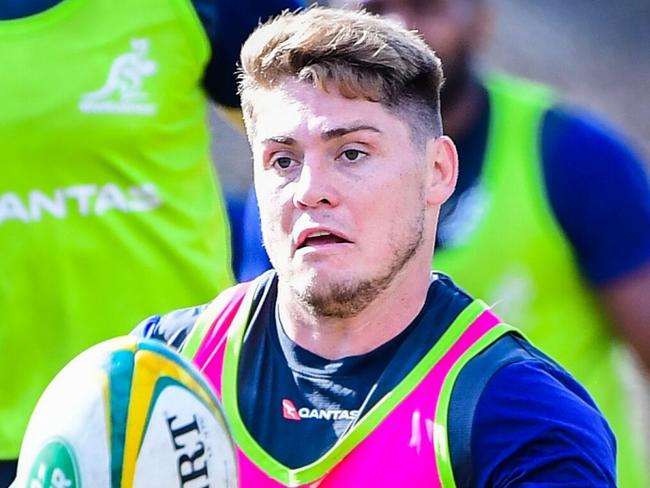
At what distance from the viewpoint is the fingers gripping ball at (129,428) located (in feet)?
8.47

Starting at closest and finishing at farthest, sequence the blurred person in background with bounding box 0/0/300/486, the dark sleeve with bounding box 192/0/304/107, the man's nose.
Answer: the man's nose, the blurred person in background with bounding box 0/0/300/486, the dark sleeve with bounding box 192/0/304/107

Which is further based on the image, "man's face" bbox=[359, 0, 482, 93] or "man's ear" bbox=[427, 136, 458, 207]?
"man's face" bbox=[359, 0, 482, 93]

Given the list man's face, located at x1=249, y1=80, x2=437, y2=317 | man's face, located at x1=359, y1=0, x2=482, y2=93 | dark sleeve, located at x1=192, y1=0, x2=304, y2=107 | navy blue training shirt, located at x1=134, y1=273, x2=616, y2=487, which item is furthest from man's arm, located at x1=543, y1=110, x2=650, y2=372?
man's face, located at x1=249, y1=80, x2=437, y2=317

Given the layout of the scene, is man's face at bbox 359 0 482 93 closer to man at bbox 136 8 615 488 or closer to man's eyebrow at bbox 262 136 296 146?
man at bbox 136 8 615 488

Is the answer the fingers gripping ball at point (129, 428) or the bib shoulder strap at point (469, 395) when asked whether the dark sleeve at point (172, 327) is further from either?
the bib shoulder strap at point (469, 395)

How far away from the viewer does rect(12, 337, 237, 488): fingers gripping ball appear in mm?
2582

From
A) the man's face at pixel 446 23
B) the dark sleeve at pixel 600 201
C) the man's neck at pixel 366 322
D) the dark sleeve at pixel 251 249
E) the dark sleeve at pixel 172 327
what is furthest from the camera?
the man's face at pixel 446 23

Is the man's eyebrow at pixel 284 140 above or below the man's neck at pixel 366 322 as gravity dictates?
above

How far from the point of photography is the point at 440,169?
9.59ft

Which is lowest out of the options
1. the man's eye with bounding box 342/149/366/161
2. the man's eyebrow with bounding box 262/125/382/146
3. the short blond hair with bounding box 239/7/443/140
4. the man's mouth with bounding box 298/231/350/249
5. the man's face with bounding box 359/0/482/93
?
the man's face with bounding box 359/0/482/93

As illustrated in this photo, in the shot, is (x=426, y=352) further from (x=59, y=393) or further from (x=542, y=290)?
(x=542, y=290)

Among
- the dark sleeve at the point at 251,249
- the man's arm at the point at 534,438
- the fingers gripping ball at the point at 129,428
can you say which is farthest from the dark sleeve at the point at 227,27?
the man's arm at the point at 534,438

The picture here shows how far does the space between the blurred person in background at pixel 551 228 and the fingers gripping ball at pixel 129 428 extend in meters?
1.31

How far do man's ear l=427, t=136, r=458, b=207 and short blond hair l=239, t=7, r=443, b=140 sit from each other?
2cm
